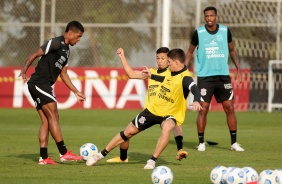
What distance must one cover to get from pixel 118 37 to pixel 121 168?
56.1 feet

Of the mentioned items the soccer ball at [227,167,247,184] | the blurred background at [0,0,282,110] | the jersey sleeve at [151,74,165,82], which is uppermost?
the blurred background at [0,0,282,110]

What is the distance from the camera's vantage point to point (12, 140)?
51.4ft

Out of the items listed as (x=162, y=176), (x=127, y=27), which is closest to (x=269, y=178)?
(x=162, y=176)

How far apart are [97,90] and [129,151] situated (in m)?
12.6

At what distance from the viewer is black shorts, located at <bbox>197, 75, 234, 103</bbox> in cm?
1444

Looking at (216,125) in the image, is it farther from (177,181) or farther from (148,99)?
(177,181)

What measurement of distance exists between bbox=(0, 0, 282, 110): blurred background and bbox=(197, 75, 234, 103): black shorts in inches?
464

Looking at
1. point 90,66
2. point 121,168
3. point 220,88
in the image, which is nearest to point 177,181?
point 121,168

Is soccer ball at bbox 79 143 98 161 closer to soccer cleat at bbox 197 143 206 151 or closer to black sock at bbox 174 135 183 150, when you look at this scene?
black sock at bbox 174 135 183 150

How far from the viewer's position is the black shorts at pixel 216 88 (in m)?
14.4

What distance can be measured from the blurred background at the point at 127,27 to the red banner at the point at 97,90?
1243 mm

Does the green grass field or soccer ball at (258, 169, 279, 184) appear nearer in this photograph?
soccer ball at (258, 169, 279, 184)

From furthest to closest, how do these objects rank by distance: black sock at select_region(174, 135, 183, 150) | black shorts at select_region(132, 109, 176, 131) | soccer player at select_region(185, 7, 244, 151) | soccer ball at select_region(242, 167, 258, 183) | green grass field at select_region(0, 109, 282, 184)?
1. soccer player at select_region(185, 7, 244, 151)
2. black sock at select_region(174, 135, 183, 150)
3. black shorts at select_region(132, 109, 176, 131)
4. green grass field at select_region(0, 109, 282, 184)
5. soccer ball at select_region(242, 167, 258, 183)

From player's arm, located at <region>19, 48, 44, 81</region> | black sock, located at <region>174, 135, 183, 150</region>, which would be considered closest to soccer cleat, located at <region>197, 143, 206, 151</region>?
black sock, located at <region>174, 135, 183, 150</region>
